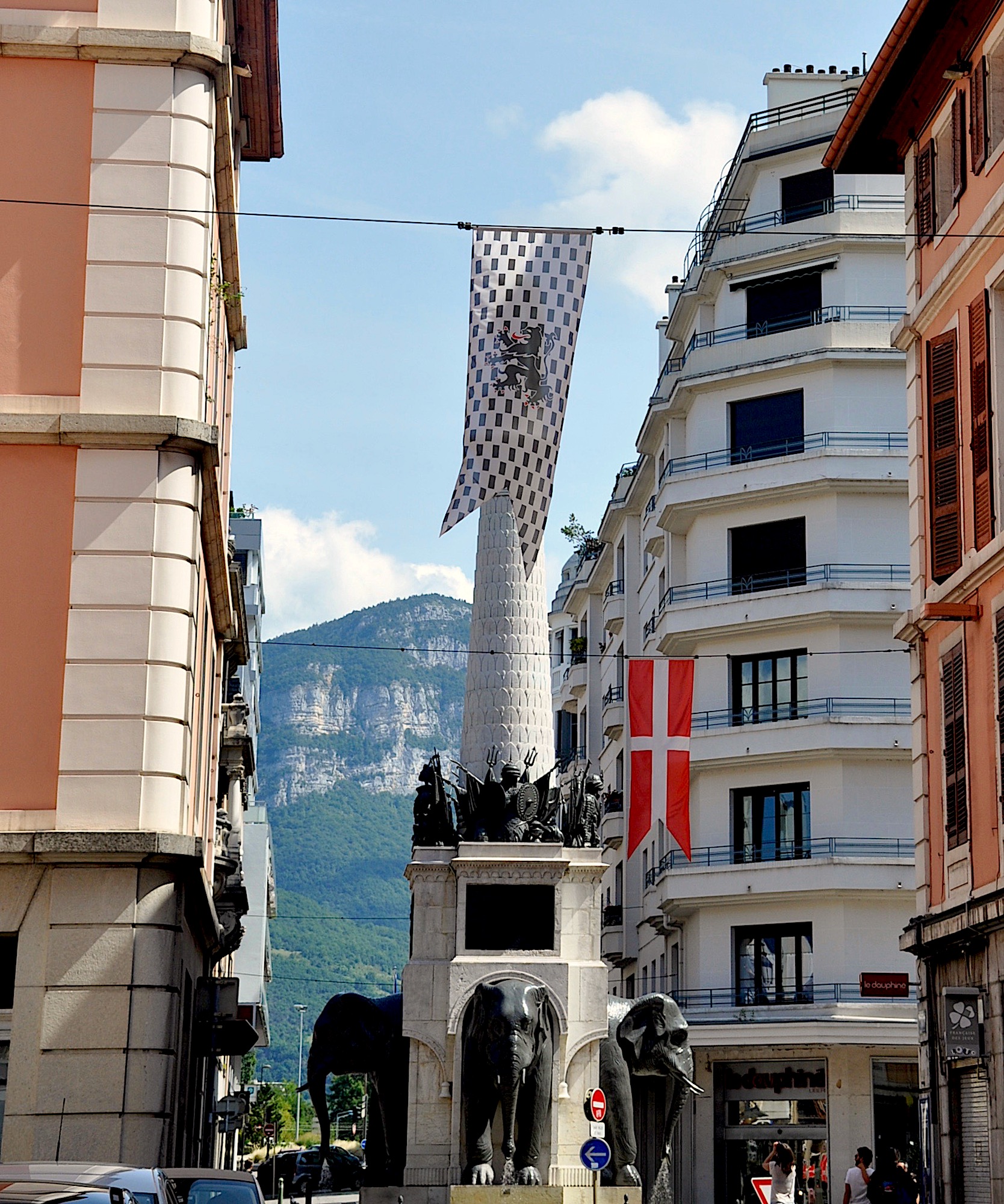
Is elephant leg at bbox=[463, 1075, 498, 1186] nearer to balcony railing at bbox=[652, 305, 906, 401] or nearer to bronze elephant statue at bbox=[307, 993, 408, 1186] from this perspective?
bronze elephant statue at bbox=[307, 993, 408, 1186]

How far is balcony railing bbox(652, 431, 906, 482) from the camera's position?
52625 millimetres

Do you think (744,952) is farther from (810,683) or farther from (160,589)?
(160,589)

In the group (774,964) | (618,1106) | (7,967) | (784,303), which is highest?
(784,303)

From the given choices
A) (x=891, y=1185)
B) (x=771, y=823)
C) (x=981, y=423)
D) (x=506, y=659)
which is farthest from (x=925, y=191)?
(x=771, y=823)

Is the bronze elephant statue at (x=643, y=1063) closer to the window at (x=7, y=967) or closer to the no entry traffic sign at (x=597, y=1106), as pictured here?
the no entry traffic sign at (x=597, y=1106)

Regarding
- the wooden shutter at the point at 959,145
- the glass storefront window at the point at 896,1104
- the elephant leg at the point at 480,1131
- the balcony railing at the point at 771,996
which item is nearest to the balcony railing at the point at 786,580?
the balcony railing at the point at 771,996

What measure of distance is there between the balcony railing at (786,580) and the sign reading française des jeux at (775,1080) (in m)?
12.3

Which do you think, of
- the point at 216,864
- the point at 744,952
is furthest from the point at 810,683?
the point at 216,864

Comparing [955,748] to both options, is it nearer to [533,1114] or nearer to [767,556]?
[533,1114]

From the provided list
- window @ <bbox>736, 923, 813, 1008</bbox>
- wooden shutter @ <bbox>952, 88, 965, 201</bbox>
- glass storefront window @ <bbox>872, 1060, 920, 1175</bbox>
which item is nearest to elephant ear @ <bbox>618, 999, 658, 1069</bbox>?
wooden shutter @ <bbox>952, 88, 965, 201</bbox>

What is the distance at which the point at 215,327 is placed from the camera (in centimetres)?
2948

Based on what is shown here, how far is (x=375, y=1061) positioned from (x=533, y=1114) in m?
3.08

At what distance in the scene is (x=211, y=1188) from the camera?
18.2 m

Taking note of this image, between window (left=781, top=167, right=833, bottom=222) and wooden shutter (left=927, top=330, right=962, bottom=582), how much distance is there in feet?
85.2
